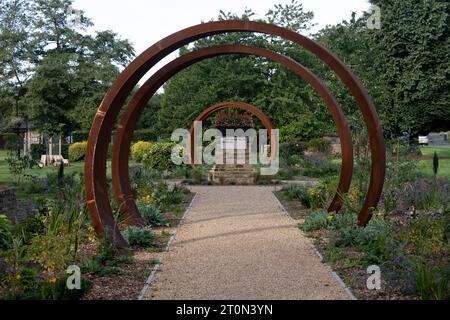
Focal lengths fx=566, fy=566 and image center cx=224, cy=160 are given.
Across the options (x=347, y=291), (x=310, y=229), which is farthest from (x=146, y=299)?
(x=310, y=229)

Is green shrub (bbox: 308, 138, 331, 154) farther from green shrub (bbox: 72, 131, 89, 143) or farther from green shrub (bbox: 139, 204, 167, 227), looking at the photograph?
green shrub (bbox: 139, 204, 167, 227)

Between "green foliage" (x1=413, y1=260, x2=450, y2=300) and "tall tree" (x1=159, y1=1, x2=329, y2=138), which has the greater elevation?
"tall tree" (x1=159, y1=1, x2=329, y2=138)

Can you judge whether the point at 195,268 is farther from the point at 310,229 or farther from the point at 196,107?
the point at 196,107

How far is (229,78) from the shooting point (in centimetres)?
3425

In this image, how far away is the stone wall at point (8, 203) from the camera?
9.67 meters

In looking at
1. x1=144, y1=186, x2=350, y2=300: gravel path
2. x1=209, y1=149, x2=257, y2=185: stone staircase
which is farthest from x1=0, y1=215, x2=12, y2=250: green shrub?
x1=209, y1=149, x2=257, y2=185: stone staircase

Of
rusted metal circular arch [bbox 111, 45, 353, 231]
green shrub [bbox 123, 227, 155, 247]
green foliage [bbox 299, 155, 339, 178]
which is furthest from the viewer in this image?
green foliage [bbox 299, 155, 339, 178]

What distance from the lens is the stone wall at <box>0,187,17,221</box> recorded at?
967 cm

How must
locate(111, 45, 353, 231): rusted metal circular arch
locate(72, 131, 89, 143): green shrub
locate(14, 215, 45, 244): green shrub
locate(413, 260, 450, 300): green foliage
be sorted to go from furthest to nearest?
locate(72, 131, 89, 143): green shrub, locate(111, 45, 353, 231): rusted metal circular arch, locate(14, 215, 45, 244): green shrub, locate(413, 260, 450, 300): green foliage

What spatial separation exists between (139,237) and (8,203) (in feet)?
9.84

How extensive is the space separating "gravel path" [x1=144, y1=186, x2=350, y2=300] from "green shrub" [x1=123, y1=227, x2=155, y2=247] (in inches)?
15.3

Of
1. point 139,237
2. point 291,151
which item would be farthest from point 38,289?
point 291,151

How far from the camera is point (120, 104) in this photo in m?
8.37

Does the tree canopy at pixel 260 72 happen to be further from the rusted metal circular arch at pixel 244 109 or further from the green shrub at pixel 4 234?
the green shrub at pixel 4 234
